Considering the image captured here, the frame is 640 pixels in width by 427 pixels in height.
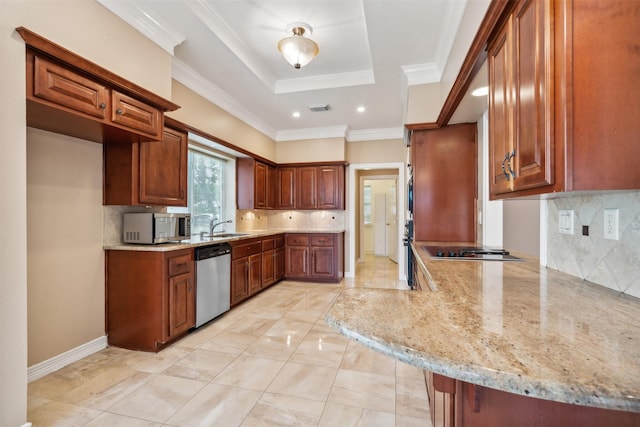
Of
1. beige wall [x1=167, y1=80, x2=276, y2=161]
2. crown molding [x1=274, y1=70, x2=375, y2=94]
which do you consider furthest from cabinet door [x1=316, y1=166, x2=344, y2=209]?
crown molding [x1=274, y1=70, x2=375, y2=94]

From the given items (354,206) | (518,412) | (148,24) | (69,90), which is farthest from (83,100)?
(354,206)

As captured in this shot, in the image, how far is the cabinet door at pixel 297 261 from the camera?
527 centimetres

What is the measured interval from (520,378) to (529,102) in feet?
3.17

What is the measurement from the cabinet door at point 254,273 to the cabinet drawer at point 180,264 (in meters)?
1.24

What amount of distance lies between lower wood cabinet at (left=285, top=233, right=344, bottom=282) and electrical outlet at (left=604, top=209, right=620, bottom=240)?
412cm

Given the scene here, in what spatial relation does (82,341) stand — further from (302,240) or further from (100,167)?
(302,240)

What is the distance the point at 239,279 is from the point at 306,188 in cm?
233

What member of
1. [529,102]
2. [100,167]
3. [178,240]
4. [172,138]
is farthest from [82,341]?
[529,102]

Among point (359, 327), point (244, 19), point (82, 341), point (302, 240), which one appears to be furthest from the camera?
point (302, 240)

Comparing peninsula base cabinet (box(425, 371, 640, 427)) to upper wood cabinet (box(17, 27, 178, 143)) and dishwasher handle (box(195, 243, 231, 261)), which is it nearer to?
upper wood cabinet (box(17, 27, 178, 143))

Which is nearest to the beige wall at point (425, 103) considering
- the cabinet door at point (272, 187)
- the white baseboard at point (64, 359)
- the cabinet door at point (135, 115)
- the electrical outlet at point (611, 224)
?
the electrical outlet at point (611, 224)

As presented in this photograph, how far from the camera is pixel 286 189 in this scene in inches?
223

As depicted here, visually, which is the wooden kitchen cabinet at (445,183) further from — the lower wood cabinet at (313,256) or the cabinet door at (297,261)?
the cabinet door at (297,261)

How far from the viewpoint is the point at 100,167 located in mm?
2619
